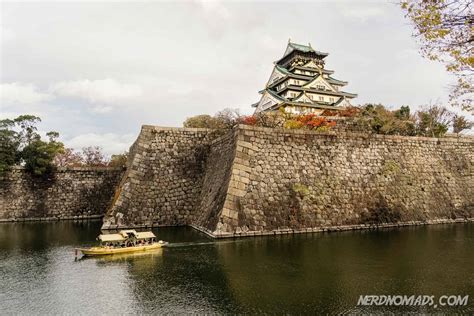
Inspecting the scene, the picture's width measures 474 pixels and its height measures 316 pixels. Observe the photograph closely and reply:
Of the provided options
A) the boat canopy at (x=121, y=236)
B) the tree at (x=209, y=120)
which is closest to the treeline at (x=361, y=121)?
the tree at (x=209, y=120)

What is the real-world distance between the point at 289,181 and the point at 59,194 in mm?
14843

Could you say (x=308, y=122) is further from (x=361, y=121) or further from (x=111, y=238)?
(x=111, y=238)

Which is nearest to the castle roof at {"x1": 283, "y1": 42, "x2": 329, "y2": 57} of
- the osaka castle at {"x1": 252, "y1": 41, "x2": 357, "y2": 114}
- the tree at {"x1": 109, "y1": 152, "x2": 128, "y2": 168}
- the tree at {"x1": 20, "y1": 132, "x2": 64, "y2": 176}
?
the osaka castle at {"x1": 252, "y1": 41, "x2": 357, "y2": 114}

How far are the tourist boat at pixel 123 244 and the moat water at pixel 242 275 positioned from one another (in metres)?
0.38

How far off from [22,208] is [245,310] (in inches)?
748

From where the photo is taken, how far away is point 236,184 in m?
13.8

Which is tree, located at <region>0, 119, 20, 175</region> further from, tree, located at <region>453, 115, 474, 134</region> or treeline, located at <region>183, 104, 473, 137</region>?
tree, located at <region>453, 115, 474, 134</region>

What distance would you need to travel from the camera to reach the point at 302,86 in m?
37.2

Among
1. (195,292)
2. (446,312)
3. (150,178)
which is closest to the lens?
(446,312)

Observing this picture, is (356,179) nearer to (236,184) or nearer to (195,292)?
(236,184)

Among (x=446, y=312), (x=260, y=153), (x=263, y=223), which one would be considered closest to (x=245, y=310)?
(x=446, y=312)

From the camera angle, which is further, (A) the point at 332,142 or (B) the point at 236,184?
(A) the point at 332,142

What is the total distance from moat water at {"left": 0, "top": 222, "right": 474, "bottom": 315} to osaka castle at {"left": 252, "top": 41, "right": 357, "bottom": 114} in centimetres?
2295

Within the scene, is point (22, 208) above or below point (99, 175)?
below
